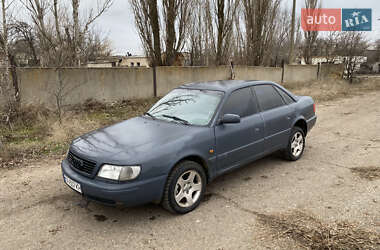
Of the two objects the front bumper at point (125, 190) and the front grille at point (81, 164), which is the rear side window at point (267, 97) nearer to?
the front bumper at point (125, 190)

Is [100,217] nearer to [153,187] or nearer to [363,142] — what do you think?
[153,187]

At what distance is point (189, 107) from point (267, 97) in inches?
57.3

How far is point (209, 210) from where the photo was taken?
338cm

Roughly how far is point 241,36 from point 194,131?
1536 centimetres

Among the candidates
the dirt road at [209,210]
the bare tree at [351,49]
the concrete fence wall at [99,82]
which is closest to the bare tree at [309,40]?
the bare tree at [351,49]

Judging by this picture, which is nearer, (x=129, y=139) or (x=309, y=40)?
(x=129, y=139)

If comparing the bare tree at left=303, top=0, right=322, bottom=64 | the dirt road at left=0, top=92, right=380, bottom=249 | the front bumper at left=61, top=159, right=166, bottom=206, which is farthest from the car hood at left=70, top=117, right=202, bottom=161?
the bare tree at left=303, top=0, right=322, bottom=64

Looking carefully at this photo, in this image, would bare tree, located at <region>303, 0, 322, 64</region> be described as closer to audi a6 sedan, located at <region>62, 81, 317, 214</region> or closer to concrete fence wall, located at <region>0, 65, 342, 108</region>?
concrete fence wall, located at <region>0, 65, 342, 108</region>

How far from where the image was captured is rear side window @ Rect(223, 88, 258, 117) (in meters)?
3.88

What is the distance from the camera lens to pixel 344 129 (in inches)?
285

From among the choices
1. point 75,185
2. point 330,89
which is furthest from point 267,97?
point 330,89

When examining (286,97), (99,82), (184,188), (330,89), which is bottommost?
(184,188)

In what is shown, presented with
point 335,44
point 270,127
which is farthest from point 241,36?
point 270,127

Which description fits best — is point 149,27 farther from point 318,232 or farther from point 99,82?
point 318,232
